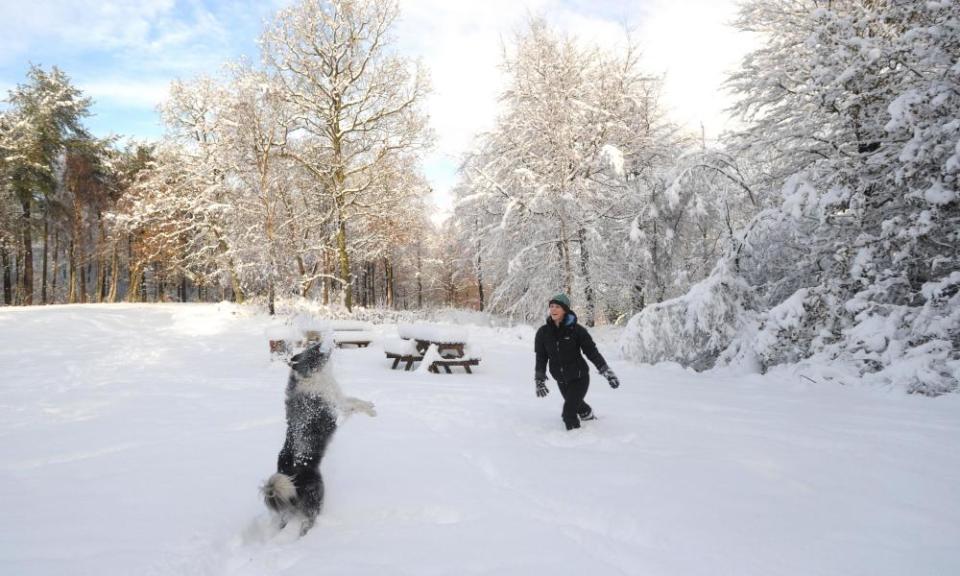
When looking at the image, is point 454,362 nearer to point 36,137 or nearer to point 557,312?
point 557,312

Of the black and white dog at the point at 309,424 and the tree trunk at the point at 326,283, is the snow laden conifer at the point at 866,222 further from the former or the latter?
the tree trunk at the point at 326,283

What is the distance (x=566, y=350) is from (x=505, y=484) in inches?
78.7

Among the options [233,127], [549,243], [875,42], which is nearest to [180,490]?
[875,42]

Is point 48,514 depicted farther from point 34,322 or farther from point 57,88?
point 57,88

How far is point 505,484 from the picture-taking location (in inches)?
157

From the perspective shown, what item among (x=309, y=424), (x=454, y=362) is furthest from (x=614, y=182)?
(x=309, y=424)

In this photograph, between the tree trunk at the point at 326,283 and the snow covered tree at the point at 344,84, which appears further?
the tree trunk at the point at 326,283

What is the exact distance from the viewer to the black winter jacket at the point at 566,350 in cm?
555

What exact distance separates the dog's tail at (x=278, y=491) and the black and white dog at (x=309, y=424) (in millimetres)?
55

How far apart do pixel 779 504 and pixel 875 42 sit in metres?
7.66

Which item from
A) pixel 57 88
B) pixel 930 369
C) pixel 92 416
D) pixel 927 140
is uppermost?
pixel 57 88

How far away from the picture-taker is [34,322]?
1584 cm

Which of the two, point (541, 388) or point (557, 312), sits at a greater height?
point (557, 312)

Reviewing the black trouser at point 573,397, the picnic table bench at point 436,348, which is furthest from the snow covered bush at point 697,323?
the black trouser at point 573,397
